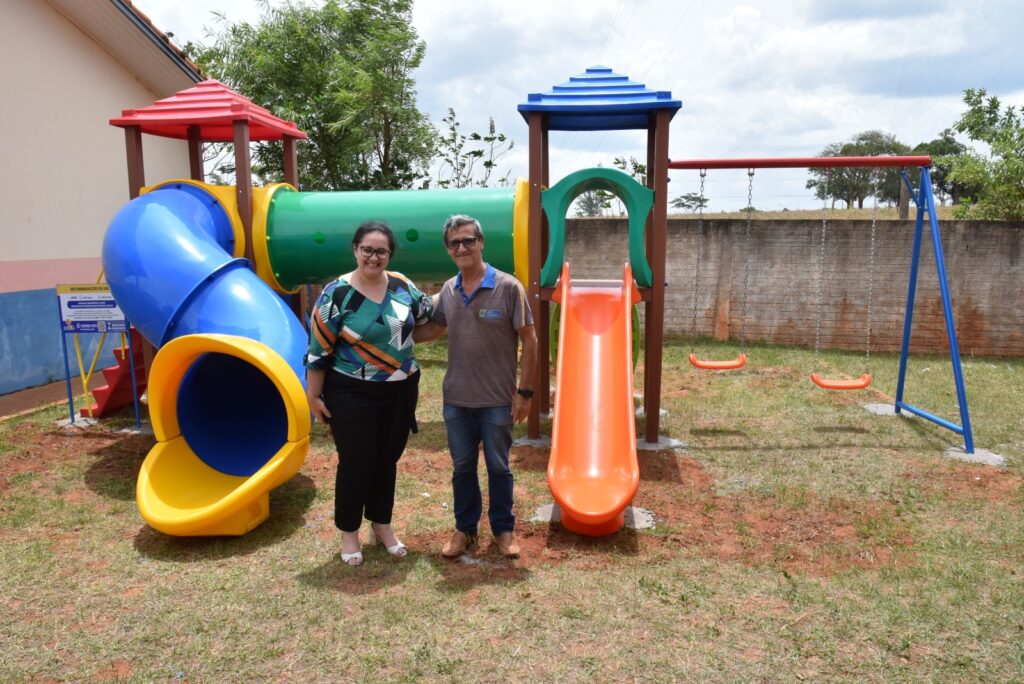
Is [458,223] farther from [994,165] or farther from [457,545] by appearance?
[994,165]

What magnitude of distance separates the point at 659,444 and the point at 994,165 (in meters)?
9.30

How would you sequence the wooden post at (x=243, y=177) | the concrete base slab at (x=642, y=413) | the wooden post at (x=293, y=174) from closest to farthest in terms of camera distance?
the wooden post at (x=243, y=177) → the concrete base slab at (x=642, y=413) → the wooden post at (x=293, y=174)

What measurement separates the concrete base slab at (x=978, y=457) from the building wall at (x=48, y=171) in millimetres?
9410

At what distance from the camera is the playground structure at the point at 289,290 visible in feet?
13.9

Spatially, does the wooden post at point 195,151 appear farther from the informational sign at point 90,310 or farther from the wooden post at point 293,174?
the informational sign at point 90,310

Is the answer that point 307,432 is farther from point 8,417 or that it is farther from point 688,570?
point 8,417

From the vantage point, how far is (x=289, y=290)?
7102mm

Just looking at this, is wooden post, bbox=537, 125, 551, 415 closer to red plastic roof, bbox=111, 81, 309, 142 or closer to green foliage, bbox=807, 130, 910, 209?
red plastic roof, bbox=111, 81, 309, 142

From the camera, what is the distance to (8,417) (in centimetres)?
693

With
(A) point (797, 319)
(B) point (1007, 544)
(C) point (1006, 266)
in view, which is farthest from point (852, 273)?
(B) point (1007, 544)

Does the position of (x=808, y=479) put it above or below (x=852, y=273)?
below

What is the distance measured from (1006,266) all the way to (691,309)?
15.1ft

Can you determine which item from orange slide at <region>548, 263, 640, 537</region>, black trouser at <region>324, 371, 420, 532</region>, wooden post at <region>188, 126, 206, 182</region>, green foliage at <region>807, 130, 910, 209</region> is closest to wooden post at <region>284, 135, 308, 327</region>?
wooden post at <region>188, 126, 206, 182</region>

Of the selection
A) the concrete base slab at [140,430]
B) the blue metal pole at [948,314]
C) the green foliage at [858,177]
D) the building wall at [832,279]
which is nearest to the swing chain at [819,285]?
the building wall at [832,279]
